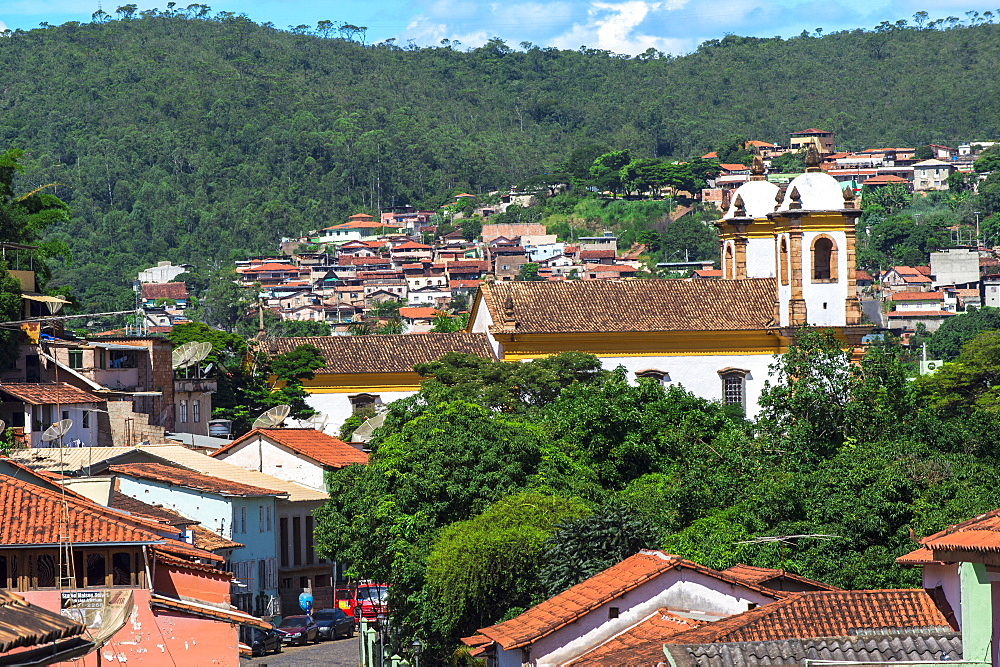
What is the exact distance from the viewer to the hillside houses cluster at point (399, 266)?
16312cm

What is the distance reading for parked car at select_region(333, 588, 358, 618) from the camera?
3806 cm

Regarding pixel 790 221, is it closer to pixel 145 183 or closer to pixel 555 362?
pixel 555 362

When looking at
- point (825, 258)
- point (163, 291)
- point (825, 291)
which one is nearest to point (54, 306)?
point (825, 291)

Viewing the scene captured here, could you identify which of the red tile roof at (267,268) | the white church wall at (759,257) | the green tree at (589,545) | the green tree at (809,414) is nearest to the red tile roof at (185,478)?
the green tree at (809,414)

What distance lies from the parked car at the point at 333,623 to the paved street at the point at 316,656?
0.69ft

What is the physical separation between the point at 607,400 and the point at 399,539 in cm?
744

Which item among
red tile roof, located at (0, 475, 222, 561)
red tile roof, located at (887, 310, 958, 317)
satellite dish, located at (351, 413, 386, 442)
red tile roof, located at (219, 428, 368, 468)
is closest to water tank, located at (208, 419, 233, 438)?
satellite dish, located at (351, 413, 386, 442)

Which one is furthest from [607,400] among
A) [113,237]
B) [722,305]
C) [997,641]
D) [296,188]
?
[296,188]

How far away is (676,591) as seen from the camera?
1923 cm

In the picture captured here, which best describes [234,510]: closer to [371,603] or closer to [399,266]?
[371,603]

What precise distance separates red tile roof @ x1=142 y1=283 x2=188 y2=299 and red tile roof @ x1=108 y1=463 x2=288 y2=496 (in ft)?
398

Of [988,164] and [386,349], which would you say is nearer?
[386,349]

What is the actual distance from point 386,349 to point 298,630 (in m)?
21.0

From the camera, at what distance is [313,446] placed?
44.4 meters
